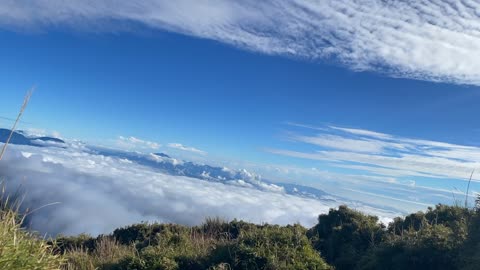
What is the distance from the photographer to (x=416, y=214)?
17047mm

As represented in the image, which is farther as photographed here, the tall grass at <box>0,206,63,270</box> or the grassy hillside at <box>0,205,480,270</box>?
the grassy hillside at <box>0,205,480,270</box>

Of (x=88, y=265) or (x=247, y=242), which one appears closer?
(x=88, y=265)

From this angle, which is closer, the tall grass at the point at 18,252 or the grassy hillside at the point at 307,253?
the tall grass at the point at 18,252

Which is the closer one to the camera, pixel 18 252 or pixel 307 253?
pixel 18 252

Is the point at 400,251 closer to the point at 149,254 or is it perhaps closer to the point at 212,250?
the point at 212,250

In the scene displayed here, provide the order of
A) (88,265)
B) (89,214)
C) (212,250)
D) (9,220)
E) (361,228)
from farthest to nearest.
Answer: (89,214), (361,228), (212,250), (88,265), (9,220)

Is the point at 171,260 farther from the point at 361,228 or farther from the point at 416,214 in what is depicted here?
the point at 416,214

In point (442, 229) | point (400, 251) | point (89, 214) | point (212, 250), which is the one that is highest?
point (442, 229)

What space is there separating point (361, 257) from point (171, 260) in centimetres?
576

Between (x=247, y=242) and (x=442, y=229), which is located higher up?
(x=442, y=229)

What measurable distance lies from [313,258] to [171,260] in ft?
12.1

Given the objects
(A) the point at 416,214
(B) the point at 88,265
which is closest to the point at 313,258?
(B) the point at 88,265

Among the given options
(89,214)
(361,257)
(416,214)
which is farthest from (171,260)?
(89,214)

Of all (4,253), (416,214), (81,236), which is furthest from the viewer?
(81,236)
